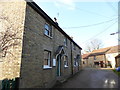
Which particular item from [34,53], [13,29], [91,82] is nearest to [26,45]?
[34,53]

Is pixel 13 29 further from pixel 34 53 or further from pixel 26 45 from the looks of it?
pixel 34 53

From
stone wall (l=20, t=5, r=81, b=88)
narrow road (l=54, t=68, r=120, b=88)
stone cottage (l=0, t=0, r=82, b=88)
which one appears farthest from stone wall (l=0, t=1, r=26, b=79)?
narrow road (l=54, t=68, r=120, b=88)

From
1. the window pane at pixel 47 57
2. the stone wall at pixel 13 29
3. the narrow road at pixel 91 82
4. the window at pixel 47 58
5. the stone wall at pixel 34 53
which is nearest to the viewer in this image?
the stone wall at pixel 13 29

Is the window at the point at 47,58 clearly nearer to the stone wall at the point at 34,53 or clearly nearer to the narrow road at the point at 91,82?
the stone wall at the point at 34,53

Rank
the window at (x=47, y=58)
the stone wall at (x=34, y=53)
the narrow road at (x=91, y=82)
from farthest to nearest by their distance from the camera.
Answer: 1. the narrow road at (x=91, y=82)
2. the window at (x=47, y=58)
3. the stone wall at (x=34, y=53)

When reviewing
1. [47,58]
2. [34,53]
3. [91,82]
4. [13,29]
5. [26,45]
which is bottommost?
[91,82]

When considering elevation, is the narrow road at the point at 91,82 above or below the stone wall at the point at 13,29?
below

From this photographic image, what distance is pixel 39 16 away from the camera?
853 cm

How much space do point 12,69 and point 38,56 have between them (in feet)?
6.88

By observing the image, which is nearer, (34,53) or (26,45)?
(26,45)

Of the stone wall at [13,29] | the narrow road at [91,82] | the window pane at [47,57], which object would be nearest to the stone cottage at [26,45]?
the stone wall at [13,29]

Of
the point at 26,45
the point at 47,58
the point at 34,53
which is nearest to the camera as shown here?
the point at 26,45

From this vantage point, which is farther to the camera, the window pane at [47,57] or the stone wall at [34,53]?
the window pane at [47,57]

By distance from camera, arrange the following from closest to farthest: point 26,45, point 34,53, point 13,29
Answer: point 26,45
point 13,29
point 34,53
